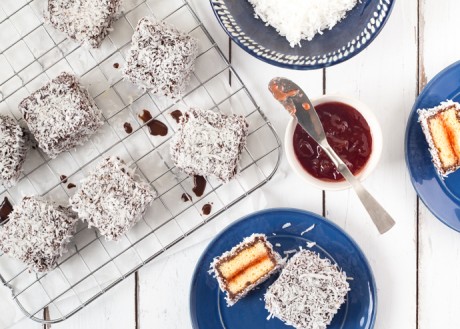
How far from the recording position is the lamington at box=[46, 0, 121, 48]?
106 inches

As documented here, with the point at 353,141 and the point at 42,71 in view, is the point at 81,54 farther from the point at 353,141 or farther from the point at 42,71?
the point at 353,141

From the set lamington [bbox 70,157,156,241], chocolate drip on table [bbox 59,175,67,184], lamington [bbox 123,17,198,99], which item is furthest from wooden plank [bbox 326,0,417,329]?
chocolate drip on table [bbox 59,175,67,184]

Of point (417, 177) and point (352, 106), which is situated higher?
point (352, 106)

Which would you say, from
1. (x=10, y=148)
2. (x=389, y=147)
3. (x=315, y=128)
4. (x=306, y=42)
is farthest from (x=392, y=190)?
(x=10, y=148)

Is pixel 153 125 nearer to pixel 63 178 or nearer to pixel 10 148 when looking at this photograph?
pixel 63 178

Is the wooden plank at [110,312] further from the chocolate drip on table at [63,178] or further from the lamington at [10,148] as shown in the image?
Answer: the lamington at [10,148]

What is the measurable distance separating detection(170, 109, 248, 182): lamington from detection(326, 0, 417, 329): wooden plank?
0.50m

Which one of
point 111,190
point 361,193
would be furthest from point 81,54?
point 361,193

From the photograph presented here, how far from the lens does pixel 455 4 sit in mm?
2861

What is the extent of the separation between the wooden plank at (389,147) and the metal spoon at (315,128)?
23 cm

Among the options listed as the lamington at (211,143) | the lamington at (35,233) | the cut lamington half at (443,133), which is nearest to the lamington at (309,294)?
the lamington at (211,143)

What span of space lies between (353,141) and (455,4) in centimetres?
79

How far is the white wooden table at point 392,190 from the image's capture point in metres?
2.87

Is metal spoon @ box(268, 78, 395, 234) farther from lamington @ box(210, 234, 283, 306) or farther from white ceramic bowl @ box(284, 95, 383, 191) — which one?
lamington @ box(210, 234, 283, 306)
